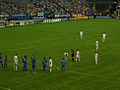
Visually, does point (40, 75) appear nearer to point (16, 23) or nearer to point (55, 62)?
point (55, 62)

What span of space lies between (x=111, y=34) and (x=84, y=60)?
942 inches

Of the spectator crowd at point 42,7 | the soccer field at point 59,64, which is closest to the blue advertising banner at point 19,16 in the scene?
the spectator crowd at point 42,7

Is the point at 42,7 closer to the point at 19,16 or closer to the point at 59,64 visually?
the point at 19,16

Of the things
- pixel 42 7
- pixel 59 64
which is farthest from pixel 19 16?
pixel 59 64

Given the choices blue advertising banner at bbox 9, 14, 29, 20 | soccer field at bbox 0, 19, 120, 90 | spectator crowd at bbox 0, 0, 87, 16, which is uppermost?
spectator crowd at bbox 0, 0, 87, 16

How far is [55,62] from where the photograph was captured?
1455 inches

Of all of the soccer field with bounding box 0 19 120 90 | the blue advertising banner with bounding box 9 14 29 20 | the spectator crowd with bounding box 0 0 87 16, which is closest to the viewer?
the soccer field with bounding box 0 19 120 90

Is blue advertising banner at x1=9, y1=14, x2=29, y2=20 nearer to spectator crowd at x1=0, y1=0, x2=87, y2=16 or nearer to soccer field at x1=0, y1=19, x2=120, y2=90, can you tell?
spectator crowd at x1=0, y1=0, x2=87, y2=16

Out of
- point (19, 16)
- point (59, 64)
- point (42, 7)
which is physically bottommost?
point (59, 64)

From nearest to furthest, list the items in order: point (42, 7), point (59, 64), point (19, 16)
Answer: point (59, 64) → point (19, 16) → point (42, 7)

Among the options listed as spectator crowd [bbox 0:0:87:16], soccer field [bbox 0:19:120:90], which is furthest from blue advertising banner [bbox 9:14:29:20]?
soccer field [bbox 0:19:120:90]

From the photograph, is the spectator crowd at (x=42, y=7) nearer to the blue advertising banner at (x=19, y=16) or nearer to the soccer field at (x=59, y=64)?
the blue advertising banner at (x=19, y=16)

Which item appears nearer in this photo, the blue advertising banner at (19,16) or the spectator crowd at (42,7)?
the blue advertising banner at (19,16)

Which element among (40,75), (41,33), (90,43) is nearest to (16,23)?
(41,33)
